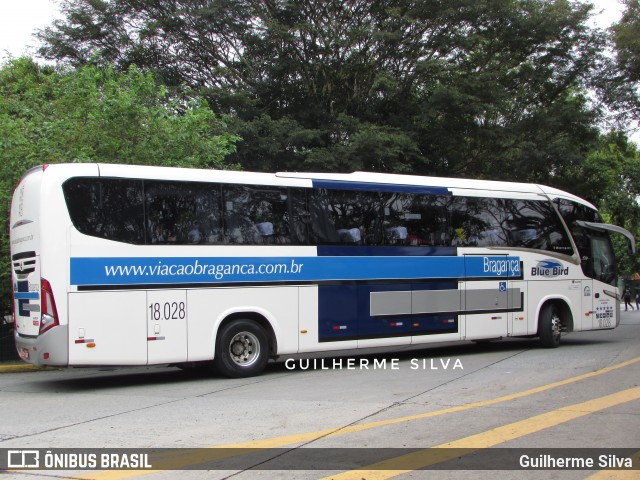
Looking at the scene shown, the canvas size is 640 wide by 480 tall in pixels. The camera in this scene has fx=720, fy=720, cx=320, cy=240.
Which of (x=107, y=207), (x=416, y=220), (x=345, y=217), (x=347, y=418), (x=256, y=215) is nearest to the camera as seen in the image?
(x=347, y=418)

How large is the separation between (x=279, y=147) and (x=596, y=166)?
13.9 m

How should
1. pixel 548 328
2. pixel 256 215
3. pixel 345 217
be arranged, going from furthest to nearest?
pixel 548 328
pixel 345 217
pixel 256 215

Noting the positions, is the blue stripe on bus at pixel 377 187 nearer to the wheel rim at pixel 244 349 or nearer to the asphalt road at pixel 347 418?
the wheel rim at pixel 244 349

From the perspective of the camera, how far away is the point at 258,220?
40.5ft

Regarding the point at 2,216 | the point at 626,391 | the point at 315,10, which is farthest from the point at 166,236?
the point at 315,10

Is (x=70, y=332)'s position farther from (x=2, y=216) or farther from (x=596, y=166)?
(x=596, y=166)

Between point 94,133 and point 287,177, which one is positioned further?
point 94,133

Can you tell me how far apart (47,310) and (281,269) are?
155 inches

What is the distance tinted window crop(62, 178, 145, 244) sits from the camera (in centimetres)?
1073

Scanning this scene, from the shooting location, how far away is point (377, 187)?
1387cm

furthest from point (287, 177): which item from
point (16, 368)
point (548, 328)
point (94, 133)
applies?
point (548, 328)

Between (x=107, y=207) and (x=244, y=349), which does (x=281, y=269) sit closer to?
(x=244, y=349)

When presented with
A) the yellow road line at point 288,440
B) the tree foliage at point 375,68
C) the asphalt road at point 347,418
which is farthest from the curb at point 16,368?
the tree foliage at point 375,68

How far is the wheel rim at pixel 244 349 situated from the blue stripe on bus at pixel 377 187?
3.00 m
